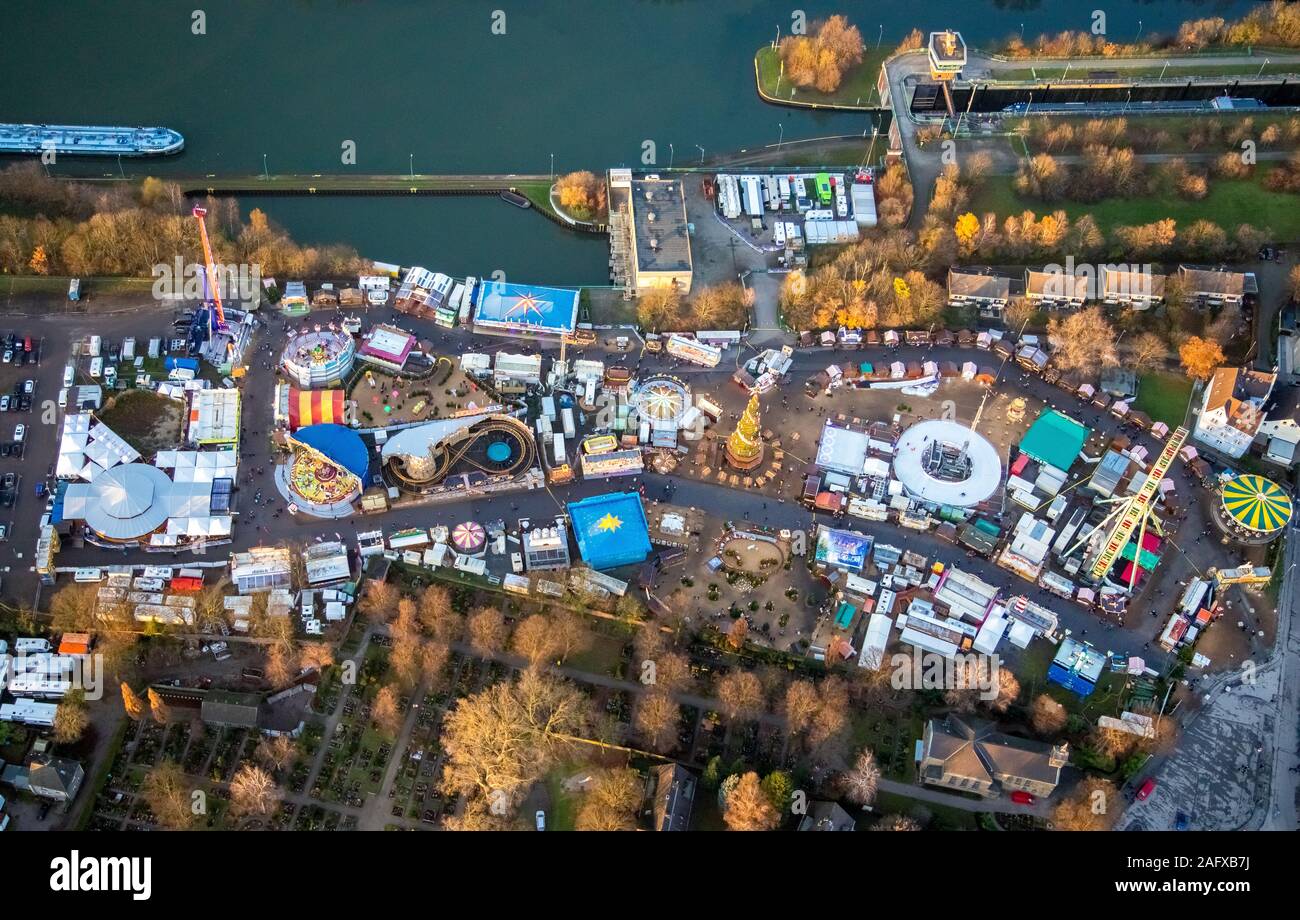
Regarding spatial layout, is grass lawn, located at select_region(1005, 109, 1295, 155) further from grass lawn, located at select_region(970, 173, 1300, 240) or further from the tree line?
the tree line

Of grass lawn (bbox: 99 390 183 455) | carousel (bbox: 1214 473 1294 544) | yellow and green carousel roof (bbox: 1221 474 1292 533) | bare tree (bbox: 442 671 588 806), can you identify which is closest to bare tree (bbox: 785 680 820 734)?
bare tree (bbox: 442 671 588 806)

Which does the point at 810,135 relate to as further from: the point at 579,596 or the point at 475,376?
the point at 579,596

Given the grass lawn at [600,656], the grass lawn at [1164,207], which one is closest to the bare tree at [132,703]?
the grass lawn at [600,656]

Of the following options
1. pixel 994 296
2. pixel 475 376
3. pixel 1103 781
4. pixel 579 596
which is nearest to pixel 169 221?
pixel 475 376

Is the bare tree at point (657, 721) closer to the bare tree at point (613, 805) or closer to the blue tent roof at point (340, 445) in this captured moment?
the bare tree at point (613, 805)

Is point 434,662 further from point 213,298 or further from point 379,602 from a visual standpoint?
point 213,298

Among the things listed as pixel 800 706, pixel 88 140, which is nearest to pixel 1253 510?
pixel 800 706
